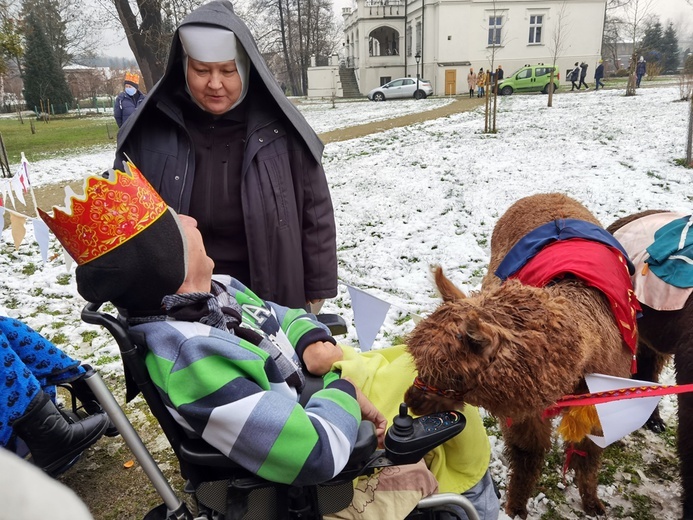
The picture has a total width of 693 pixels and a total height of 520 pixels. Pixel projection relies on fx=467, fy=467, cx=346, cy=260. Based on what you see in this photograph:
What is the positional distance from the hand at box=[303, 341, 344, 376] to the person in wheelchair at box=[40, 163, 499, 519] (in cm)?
17

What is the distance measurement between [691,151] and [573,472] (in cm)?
760

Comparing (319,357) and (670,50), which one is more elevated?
(670,50)

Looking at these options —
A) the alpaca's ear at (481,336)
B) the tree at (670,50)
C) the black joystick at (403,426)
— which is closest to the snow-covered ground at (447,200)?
the alpaca's ear at (481,336)

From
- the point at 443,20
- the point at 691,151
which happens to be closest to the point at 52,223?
the point at 691,151

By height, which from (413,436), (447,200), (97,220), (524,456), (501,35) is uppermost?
(501,35)

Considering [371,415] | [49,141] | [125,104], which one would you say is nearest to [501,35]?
[49,141]

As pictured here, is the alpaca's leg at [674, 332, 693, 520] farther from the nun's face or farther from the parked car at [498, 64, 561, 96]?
the parked car at [498, 64, 561, 96]

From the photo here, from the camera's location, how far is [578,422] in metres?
2.02

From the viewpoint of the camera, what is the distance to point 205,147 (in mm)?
2264

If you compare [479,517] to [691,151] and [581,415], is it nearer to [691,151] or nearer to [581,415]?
[581,415]

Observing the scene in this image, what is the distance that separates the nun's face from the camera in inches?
81.4

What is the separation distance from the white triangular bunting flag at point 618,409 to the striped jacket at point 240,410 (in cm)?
104

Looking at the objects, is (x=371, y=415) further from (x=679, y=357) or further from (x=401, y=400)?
(x=679, y=357)

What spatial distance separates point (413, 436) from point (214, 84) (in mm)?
1662
